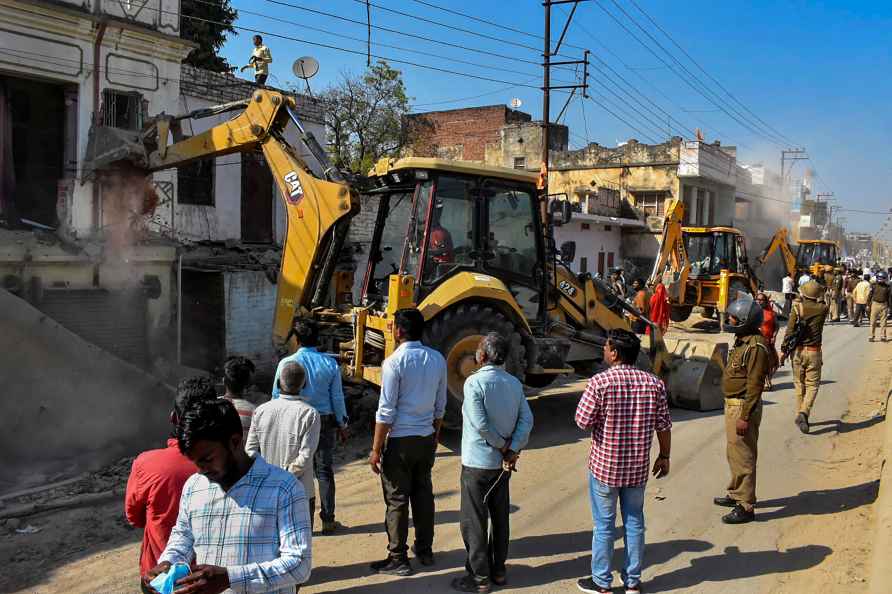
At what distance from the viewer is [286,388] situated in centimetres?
452

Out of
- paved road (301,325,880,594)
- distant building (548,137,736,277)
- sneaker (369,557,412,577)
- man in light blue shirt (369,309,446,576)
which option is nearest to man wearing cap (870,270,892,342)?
distant building (548,137,736,277)

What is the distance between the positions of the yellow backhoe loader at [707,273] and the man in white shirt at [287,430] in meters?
15.3

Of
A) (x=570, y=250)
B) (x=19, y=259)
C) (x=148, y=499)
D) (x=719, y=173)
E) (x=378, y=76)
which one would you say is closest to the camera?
(x=148, y=499)

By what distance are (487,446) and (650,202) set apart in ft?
91.5

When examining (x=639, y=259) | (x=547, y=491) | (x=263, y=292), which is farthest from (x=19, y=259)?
(x=639, y=259)

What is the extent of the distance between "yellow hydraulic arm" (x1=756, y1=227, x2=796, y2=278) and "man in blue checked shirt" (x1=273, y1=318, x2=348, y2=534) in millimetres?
20672

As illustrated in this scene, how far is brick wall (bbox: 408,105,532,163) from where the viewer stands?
37188 mm

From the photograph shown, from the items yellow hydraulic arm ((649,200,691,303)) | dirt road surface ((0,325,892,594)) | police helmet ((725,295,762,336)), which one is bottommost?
dirt road surface ((0,325,892,594))

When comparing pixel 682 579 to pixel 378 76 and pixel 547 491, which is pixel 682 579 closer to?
pixel 547 491

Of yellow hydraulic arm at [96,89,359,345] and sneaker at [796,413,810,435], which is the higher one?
yellow hydraulic arm at [96,89,359,345]

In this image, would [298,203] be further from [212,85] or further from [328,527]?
[212,85]

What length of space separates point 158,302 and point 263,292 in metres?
1.85

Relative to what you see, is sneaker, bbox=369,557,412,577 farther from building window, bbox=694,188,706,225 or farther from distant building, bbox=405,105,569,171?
building window, bbox=694,188,706,225

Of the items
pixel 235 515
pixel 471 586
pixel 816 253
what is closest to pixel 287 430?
pixel 471 586
